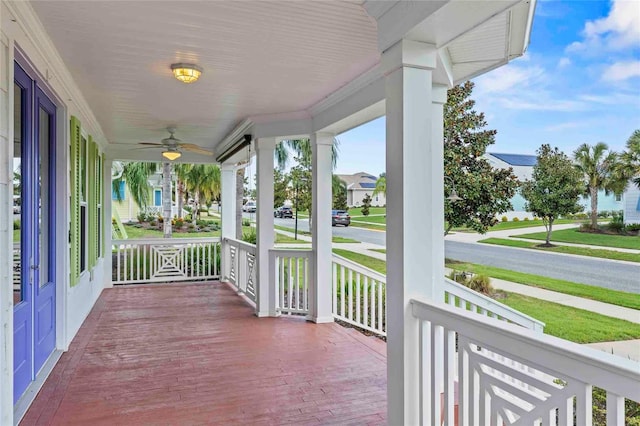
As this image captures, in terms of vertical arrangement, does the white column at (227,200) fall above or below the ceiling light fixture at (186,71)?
below

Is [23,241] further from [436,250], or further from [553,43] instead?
[553,43]

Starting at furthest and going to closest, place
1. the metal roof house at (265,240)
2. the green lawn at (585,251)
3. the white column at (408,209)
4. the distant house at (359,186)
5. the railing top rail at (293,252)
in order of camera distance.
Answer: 1. the distant house at (359,186)
2. the railing top rail at (293,252)
3. the green lawn at (585,251)
4. the white column at (408,209)
5. the metal roof house at (265,240)

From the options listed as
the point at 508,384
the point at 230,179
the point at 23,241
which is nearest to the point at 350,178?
the point at 230,179

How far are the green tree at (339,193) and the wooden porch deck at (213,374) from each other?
95.0 inches

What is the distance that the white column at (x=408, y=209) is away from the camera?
2.22m

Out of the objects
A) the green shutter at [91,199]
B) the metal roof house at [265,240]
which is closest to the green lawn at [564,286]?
the metal roof house at [265,240]

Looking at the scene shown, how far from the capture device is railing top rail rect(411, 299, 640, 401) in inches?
49.6

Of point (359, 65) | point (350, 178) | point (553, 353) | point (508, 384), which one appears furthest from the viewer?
point (350, 178)

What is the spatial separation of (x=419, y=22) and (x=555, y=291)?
2.75 meters

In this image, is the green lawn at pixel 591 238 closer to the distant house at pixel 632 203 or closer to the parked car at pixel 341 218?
the distant house at pixel 632 203

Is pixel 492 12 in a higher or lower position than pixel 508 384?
higher

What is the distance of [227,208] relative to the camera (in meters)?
8.27

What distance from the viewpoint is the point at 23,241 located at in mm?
2885

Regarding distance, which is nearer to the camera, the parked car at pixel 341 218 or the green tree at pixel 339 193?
the parked car at pixel 341 218
